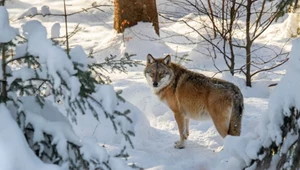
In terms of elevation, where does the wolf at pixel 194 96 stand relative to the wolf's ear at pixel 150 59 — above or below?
below

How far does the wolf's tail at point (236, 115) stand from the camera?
21.3ft

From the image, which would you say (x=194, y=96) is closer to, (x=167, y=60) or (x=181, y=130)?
(x=181, y=130)

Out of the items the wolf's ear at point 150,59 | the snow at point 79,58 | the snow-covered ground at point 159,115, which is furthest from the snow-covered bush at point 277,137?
the wolf's ear at point 150,59

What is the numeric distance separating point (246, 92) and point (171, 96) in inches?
88.1

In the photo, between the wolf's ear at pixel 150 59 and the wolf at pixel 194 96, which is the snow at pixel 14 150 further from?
the wolf's ear at pixel 150 59

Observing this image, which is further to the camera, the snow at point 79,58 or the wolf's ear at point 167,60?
the wolf's ear at point 167,60

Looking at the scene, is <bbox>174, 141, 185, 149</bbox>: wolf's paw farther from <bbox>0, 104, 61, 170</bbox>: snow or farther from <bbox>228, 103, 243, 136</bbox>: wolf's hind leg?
<bbox>0, 104, 61, 170</bbox>: snow

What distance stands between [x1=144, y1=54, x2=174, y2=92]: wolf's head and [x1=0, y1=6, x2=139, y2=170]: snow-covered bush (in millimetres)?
3723

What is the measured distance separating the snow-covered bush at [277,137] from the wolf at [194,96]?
5.01 ft

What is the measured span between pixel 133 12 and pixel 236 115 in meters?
5.72

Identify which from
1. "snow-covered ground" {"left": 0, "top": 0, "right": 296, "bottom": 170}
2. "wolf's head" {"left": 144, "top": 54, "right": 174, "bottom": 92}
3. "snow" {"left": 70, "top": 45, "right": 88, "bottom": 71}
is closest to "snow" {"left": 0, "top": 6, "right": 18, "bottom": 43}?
"snow" {"left": 70, "top": 45, "right": 88, "bottom": 71}

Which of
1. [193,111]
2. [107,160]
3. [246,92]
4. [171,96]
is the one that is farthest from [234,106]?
[107,160]

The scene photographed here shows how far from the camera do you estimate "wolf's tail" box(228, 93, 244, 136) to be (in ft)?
21.3

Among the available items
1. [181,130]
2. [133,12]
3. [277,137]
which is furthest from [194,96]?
[133,12]
